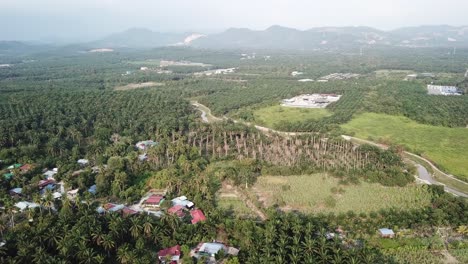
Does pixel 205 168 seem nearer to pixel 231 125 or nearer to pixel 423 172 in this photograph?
pixel 231 125

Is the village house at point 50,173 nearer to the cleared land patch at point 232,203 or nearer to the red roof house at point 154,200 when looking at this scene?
the red roof house at point 154,200

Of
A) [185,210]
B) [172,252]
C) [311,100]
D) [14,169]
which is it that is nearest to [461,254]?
[172,252]

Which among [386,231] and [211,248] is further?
[386,231]

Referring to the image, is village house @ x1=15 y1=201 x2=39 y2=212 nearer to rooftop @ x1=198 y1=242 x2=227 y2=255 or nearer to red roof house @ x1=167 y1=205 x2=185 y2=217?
red roof house @ x1=167 y1=205 x2=185 y2=217

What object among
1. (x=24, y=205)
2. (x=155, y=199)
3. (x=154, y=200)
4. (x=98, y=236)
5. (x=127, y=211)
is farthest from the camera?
(x=155, y=199)

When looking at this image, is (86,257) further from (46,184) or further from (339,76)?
(339,76)

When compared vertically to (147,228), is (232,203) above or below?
below
